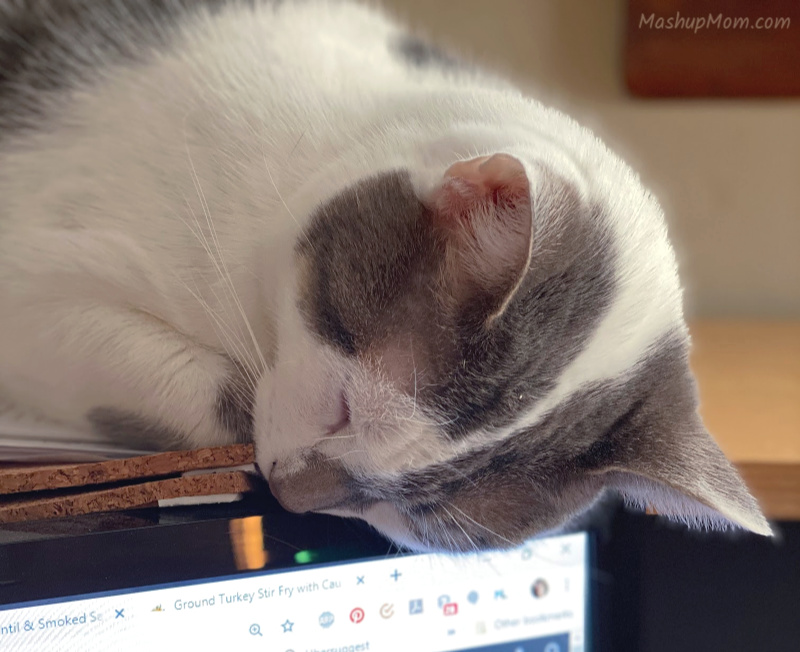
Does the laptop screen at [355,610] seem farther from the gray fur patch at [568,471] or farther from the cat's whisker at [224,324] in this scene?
the cat's whisker at [224,324]

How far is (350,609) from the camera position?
58 centimetres

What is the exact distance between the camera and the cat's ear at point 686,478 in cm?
60

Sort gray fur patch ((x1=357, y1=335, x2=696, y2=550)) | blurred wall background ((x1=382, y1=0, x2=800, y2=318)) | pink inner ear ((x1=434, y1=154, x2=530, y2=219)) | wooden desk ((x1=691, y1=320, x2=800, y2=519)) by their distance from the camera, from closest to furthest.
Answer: pink inner ear ((x1=434, y1=154, x2=530, y2=219)) → gray fur patch ((x1=357, y1=335, x2=696, y2=550)) → wooden desk ((x1=691, y1=320, x2=800, y2=519)) → blurred wall background ((x1=382, y1=0, x2=800, y2=318))

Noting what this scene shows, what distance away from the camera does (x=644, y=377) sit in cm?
63

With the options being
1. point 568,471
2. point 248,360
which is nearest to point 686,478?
point 568,471

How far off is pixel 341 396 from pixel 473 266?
16 centimetres

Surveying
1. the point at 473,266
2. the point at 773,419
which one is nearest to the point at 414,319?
the point at 473,266

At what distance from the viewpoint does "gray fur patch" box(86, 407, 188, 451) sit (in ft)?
2.26

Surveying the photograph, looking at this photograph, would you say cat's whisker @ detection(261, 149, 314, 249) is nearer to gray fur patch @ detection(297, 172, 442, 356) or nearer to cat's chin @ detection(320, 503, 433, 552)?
gray fur patch @ detection(297, 172, 442, 356)

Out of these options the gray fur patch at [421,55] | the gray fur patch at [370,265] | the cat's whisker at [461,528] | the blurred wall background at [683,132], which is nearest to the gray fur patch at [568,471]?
the cat's whisker at [461,528]

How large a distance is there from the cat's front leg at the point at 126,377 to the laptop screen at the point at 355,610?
183 mm

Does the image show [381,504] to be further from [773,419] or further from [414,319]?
[773,419]

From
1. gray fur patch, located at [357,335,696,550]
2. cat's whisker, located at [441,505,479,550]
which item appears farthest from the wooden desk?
cat's whisker, located at [441,505,479,550]

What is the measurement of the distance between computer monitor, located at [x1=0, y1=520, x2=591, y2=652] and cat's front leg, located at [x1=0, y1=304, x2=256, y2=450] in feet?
0.59
